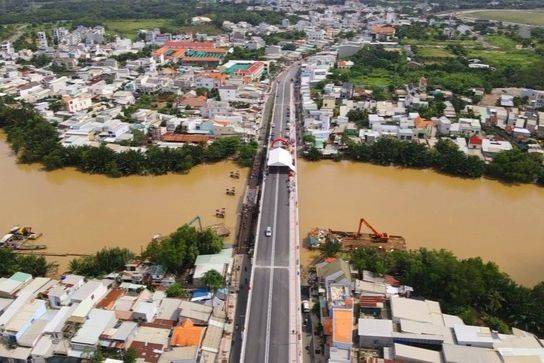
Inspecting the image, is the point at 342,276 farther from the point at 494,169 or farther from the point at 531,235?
the point at 494,169

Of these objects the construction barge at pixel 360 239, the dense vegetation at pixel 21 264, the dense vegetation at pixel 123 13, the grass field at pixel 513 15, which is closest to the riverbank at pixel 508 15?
the grass field at pixel 513 15

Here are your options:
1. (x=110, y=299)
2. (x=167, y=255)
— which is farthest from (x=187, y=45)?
(x=110, y=299)

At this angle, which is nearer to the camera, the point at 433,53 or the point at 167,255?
the point at 167,255

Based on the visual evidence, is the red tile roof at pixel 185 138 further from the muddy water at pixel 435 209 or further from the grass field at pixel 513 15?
the grass field at pixel 513 15

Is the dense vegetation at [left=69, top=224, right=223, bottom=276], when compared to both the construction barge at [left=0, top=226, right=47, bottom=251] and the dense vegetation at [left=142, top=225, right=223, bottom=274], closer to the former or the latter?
the dense vegetation at [left=142, top=225, right=223, bottom=274]

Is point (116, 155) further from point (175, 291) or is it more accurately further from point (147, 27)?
point (147, 27)

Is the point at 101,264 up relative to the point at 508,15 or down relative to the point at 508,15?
down

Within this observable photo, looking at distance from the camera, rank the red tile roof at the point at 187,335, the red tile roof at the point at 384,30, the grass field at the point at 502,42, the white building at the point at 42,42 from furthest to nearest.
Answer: the red tile roof at the point at 384,30, the grass field at the point at 502,42, the white building at the point at 42,42, the red tile roof at the point at 187,335
